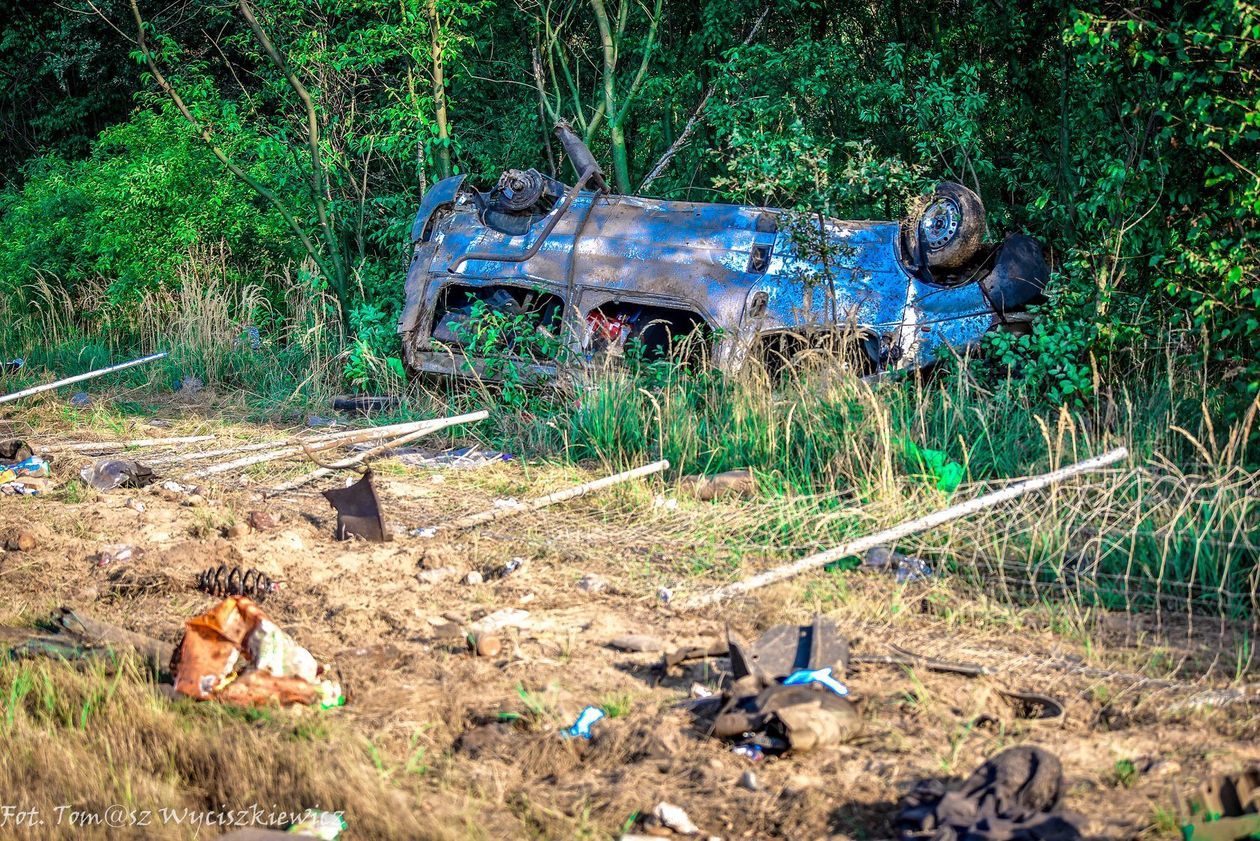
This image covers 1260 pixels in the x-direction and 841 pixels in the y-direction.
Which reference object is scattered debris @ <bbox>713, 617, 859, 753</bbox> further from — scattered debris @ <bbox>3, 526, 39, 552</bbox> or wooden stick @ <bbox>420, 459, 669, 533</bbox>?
scattered debris @ <bbox>3, 526, 39, 552</bbox>

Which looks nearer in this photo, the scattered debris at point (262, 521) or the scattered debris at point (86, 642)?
the scattered debris at point (86, 642)

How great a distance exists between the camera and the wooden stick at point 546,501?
19.9 feet

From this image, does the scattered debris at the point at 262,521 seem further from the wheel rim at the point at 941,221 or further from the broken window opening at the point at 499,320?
the wheel rim at the point at 941,221


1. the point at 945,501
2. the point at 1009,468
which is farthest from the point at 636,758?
the point at 1009,468

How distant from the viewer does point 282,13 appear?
35.1 ft

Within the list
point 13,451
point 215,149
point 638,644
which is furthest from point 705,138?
point 638,644

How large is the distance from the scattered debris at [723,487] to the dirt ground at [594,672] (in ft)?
0.40

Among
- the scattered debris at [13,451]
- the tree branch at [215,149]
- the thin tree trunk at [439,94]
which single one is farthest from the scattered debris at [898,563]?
the tree branch at [215,149]

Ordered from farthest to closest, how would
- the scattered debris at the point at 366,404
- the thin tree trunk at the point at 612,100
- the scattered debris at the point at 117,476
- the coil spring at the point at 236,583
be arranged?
the thin tree trunk at the point at 612,100 < the scattered debris at the point at 366,404 < the scattered debris at the point at 117,476 < the coil spring at the point at 236,583

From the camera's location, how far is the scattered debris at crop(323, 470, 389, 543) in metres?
5.95

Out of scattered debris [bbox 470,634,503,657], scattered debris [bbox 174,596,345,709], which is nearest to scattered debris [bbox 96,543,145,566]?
scattered debris [bbox 174,596,345,709]

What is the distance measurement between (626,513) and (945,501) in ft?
5.58

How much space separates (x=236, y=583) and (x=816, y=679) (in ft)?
9.32

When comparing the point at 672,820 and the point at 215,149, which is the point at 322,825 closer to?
the point at 672,820
